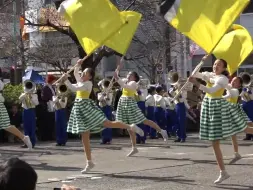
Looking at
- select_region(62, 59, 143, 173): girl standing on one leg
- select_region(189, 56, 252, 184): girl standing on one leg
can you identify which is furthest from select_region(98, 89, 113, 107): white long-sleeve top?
select_region(189, 56, 252, 184): girl standing on one leg

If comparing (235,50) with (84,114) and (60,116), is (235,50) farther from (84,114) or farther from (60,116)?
(60,116)

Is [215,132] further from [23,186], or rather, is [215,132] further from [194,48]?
[194,48]

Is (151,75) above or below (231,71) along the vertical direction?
below

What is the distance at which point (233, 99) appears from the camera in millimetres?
11242

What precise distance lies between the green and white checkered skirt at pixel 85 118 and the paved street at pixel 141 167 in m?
0.70

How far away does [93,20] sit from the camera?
10.7 metres

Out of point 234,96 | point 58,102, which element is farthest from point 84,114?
point 58,102

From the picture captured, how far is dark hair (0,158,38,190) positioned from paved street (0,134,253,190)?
5.22 m

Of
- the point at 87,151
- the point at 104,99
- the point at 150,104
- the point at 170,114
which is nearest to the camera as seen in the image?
the point at 87,151

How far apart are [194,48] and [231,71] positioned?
16279 mm

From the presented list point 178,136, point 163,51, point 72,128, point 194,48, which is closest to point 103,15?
point 72,128

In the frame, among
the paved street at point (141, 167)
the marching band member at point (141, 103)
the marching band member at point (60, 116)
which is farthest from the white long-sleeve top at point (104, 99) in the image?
the paved street at point (141, 167)

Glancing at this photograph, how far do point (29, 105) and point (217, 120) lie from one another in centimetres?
692

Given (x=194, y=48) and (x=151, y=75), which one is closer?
(x=194, y=48)
